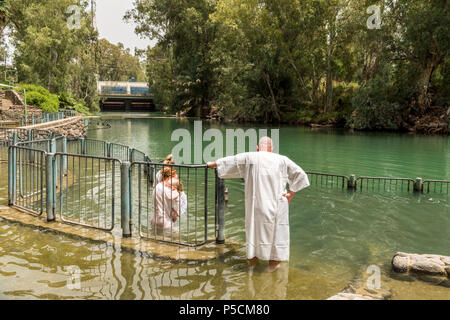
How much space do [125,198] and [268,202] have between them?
7.94 ft

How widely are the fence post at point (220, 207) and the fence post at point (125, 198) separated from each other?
142cm

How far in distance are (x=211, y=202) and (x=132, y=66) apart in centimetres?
12353

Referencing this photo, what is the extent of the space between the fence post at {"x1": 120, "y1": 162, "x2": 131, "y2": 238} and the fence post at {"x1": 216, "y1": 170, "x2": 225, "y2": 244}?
1.42 m

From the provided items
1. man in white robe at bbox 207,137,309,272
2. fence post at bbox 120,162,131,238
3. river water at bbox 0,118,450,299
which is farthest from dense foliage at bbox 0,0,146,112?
man in white robe at bbox 207,137,309,272

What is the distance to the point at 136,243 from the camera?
649cm

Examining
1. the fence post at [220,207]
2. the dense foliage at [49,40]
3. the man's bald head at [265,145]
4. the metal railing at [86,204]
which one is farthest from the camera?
the dense foliage at [49,40]

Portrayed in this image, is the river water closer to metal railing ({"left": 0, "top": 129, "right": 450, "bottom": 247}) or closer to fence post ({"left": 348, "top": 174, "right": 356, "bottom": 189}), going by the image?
metal railing ({"left": 0, "top": 129, "right": 450, "bottom": 247})

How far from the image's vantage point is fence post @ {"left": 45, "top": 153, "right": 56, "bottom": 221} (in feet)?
23.4

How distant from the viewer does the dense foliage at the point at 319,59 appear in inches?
1481

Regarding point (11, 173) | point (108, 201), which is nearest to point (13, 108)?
point (108, 201)

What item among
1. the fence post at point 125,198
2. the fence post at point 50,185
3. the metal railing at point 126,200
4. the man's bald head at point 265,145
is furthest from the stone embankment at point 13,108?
the man's bald head at point 265,145

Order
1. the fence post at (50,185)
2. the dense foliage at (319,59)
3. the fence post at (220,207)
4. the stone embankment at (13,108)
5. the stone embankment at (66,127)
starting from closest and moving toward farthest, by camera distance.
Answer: the fence post at (220,207) < the fence post at (50,185) < the stone embankment at (66,127) < the stone embankment at (13,108) < the dense foliage at (319,59)

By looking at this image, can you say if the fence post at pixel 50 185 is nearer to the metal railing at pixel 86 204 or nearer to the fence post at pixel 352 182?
the metal railing at pixel 86 204
